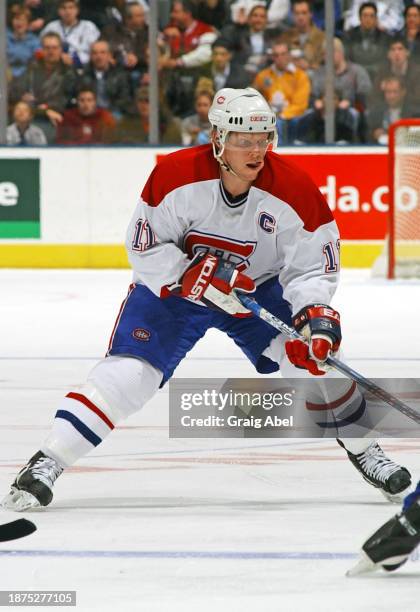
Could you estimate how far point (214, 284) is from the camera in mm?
3377

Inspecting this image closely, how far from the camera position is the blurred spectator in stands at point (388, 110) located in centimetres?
976

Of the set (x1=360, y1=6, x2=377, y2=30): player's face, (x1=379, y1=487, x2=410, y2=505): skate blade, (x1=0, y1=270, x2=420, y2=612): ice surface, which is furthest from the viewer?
(x1=360, y1=6, x2=377, y2=30): player's face

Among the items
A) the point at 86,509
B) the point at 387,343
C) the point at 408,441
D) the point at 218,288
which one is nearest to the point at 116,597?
the point at 86,509

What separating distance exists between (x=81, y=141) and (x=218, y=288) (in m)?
6.84

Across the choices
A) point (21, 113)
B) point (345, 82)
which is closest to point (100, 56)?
point (21, 113)

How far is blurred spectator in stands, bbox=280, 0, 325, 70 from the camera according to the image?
977cm

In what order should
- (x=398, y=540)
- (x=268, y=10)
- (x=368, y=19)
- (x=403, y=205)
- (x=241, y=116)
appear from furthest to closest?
(x=268, y=10) → (x=368, y=19) → (x=403, y=205) → (x=241, y=116) → (x=398, y=540)

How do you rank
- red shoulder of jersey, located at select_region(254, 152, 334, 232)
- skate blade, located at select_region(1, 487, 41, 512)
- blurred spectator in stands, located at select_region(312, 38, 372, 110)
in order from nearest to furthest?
skate blade, located at select_region(1, 487, 41, 512)
red shoulder of jersey, located at select_region(254, 152, 334, 232)
blurred spectator in stands, located at select_region(312, 38, 372, 110)

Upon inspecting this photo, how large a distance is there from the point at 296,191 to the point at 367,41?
6526mm

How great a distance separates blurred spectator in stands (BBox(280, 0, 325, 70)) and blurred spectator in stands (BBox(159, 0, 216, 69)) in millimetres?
572

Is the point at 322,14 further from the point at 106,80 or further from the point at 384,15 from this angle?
the point at 106,80

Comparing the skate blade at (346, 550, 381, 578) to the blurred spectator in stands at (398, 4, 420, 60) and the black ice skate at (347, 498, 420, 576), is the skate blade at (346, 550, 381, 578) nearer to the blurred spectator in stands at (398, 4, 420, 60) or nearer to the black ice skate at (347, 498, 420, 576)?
the black ice skate at (347, 498, 420, 576)

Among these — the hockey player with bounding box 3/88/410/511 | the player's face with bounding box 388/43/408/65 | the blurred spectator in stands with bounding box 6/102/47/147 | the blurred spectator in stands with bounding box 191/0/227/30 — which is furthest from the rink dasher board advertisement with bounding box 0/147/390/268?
the hockey player with bounding box 3/88/410/511

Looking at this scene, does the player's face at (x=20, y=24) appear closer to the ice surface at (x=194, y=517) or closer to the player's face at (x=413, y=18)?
the player's face at (x=413, y=18)
